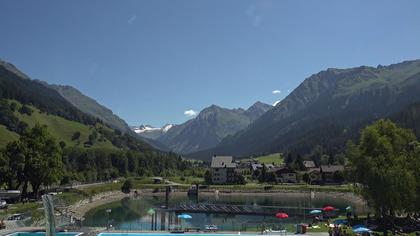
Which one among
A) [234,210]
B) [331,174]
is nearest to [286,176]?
[331,174]

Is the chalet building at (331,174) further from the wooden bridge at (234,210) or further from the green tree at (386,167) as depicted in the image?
the green tree at (386,167)

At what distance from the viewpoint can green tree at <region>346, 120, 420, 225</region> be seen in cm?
4838

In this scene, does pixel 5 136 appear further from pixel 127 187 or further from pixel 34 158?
pixel 34 158

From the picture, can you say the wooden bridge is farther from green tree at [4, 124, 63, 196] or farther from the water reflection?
green tree at [4, 124, 63, 196]

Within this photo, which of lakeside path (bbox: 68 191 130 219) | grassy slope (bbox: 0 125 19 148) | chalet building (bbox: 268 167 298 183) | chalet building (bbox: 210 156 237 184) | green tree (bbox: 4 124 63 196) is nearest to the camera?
green tree (bbox: 4 124 63 196)

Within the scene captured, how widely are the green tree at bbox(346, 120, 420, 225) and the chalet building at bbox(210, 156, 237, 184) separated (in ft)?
375

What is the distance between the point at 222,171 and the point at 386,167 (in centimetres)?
12371

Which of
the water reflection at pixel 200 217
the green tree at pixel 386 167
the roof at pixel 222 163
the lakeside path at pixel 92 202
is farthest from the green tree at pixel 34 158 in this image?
the roof at pixel 222 163

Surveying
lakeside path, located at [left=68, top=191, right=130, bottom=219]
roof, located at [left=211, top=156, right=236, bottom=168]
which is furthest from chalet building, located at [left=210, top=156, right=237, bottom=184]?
lakeside path, located at [left=68, top=191, right=130, bottom=219]

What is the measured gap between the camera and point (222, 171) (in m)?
172

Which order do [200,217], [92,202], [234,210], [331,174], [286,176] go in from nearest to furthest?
[200,217] < [234,210] < [92,202] < [331,174] < [286,176]

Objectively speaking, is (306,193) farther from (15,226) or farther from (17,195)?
(15,226)

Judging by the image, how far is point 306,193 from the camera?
133 meters

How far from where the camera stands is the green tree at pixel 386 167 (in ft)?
159
